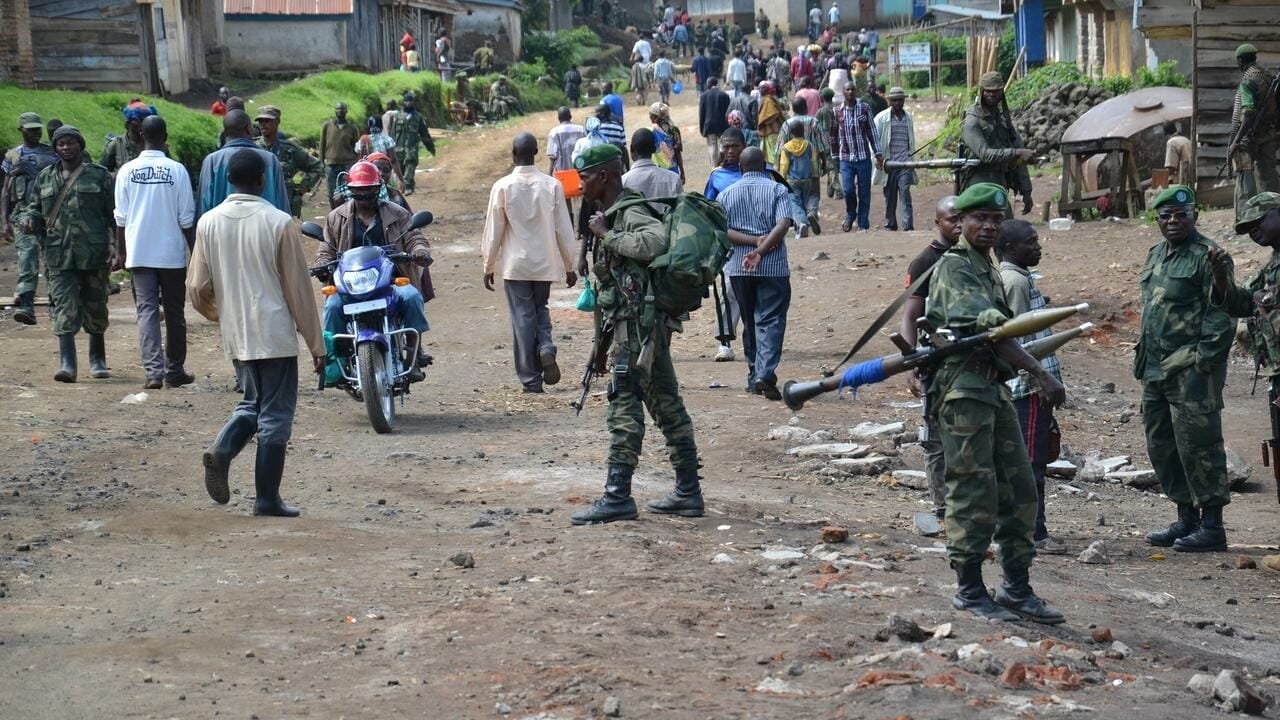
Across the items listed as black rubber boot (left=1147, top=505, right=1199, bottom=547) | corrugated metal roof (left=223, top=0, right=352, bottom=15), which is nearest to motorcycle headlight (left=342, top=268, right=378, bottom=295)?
black rubber boot (left=1147, top=505, right=1199, bottom=547)

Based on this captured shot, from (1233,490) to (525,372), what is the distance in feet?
15.8

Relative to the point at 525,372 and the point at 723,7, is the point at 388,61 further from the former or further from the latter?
the point at 525,372

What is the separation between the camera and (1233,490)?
10203 millimetres

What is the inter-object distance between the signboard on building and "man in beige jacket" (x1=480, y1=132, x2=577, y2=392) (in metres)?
31.4

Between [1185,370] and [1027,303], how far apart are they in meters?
1.25

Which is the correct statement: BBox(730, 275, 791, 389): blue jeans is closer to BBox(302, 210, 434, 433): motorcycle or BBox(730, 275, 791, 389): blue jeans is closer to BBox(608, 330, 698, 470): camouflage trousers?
BBox(302, 210, 434, 433): motorcycle

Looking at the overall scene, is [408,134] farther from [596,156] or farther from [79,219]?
[596,156]

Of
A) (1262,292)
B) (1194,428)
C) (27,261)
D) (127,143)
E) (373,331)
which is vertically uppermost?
(127,143)

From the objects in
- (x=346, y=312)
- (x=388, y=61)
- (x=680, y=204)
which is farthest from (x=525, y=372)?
(x=388, y=61)

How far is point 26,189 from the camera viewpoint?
12.5 metres

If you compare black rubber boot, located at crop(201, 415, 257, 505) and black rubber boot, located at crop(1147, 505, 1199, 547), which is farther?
black rubber boot, located at crop(1147, 505, 1199, 547)

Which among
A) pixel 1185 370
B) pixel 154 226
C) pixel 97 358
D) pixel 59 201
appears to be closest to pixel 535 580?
pixel 1185 370

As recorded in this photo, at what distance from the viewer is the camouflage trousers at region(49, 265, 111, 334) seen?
38.8 feet

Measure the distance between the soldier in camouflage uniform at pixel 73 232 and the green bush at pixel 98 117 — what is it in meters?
10.6
